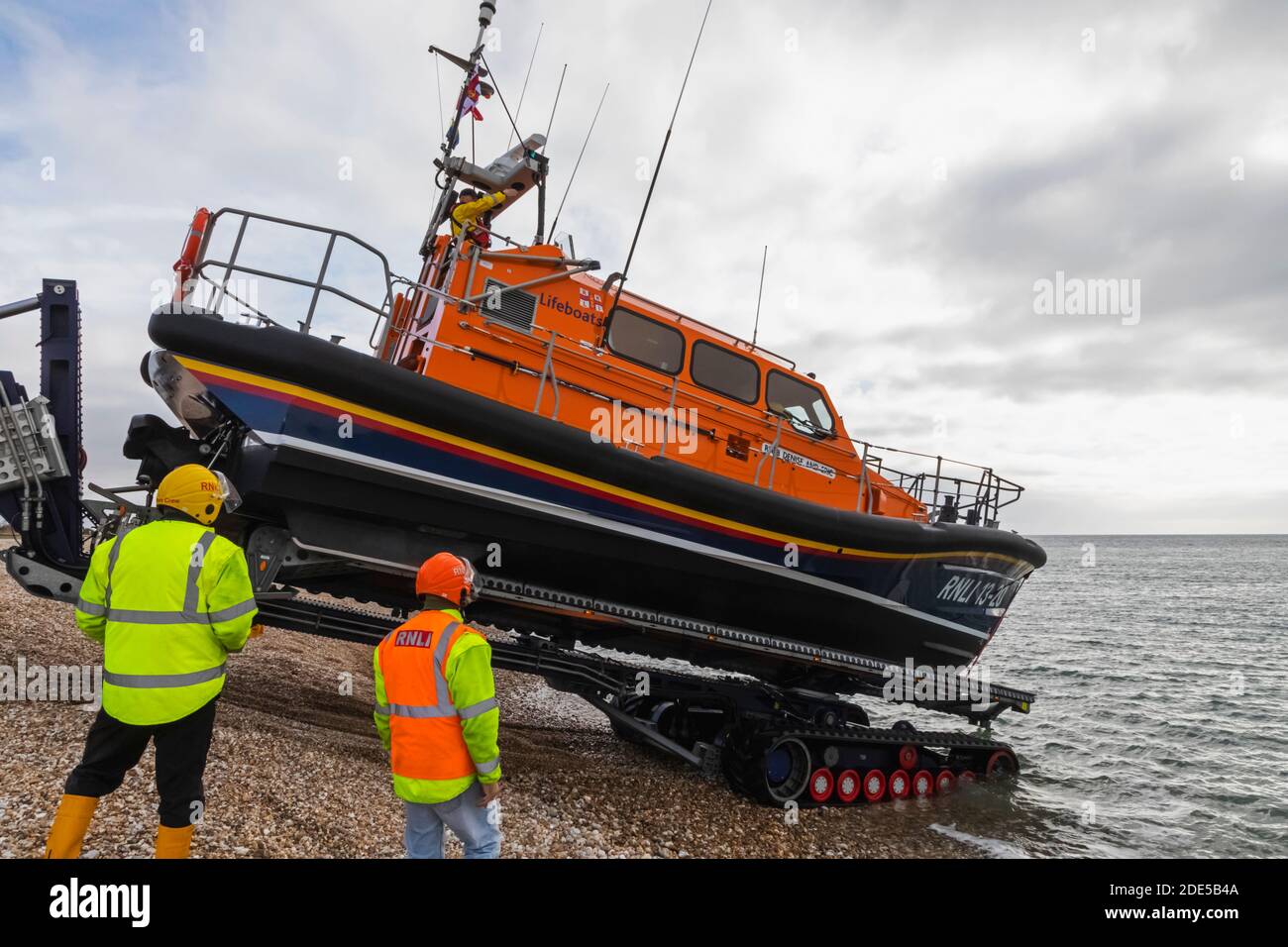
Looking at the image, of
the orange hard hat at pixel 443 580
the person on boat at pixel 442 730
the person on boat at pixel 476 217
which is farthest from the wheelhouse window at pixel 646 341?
the person on boat at pixel 442 730

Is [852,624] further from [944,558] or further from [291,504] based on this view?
[291,504]

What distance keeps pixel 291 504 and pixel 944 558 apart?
4.85 m

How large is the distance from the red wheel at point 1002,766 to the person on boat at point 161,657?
685 centimetres

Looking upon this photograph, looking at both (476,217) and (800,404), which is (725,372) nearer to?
(800,404)

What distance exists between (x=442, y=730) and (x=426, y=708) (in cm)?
8

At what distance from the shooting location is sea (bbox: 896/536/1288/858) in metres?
5.89

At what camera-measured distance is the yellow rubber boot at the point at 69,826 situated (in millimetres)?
2242

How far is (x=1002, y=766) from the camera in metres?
7.04

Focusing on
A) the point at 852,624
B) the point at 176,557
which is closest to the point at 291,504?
the point at 176,557
